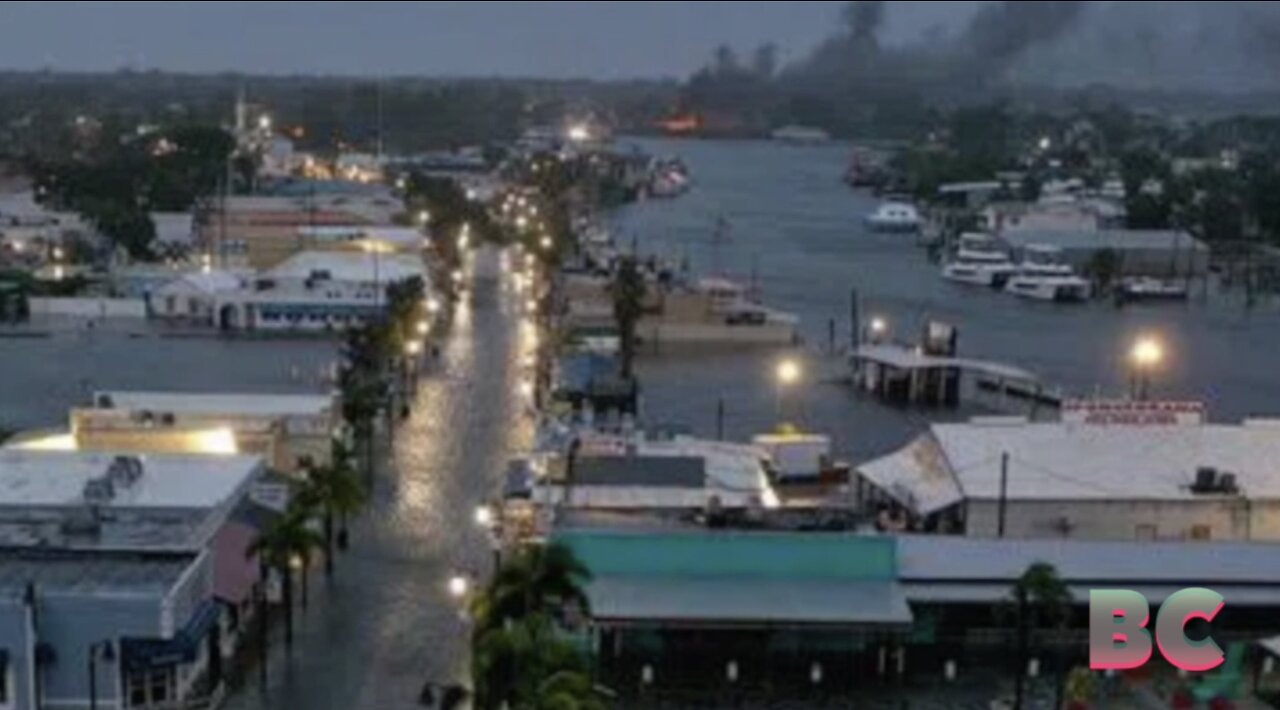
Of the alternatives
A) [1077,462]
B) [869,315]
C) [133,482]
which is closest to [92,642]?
[133,482]

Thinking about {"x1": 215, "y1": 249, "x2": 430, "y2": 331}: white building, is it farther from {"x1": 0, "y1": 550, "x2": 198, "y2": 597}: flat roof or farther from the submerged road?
{"x1": 0, "y1": 550, "x2": 198, "y2": 597}: flat roof

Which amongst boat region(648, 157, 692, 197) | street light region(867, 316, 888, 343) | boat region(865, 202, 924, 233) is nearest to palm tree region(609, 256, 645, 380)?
street light region(867, 316, 888, 343)

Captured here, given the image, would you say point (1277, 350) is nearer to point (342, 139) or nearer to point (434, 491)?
point (434, 491)

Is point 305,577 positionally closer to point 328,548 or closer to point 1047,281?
point 328,548

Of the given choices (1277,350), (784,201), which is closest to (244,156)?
(784,201)

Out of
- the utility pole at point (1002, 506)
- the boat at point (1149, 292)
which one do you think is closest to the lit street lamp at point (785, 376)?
the utility pole at point (1002, 506)

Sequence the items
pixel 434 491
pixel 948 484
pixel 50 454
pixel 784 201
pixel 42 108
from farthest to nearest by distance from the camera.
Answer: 1. pixel 42 108
2. pixel 784 201
3. pixel 434 491
4. pixel 948 484
5. pixel 50 454
